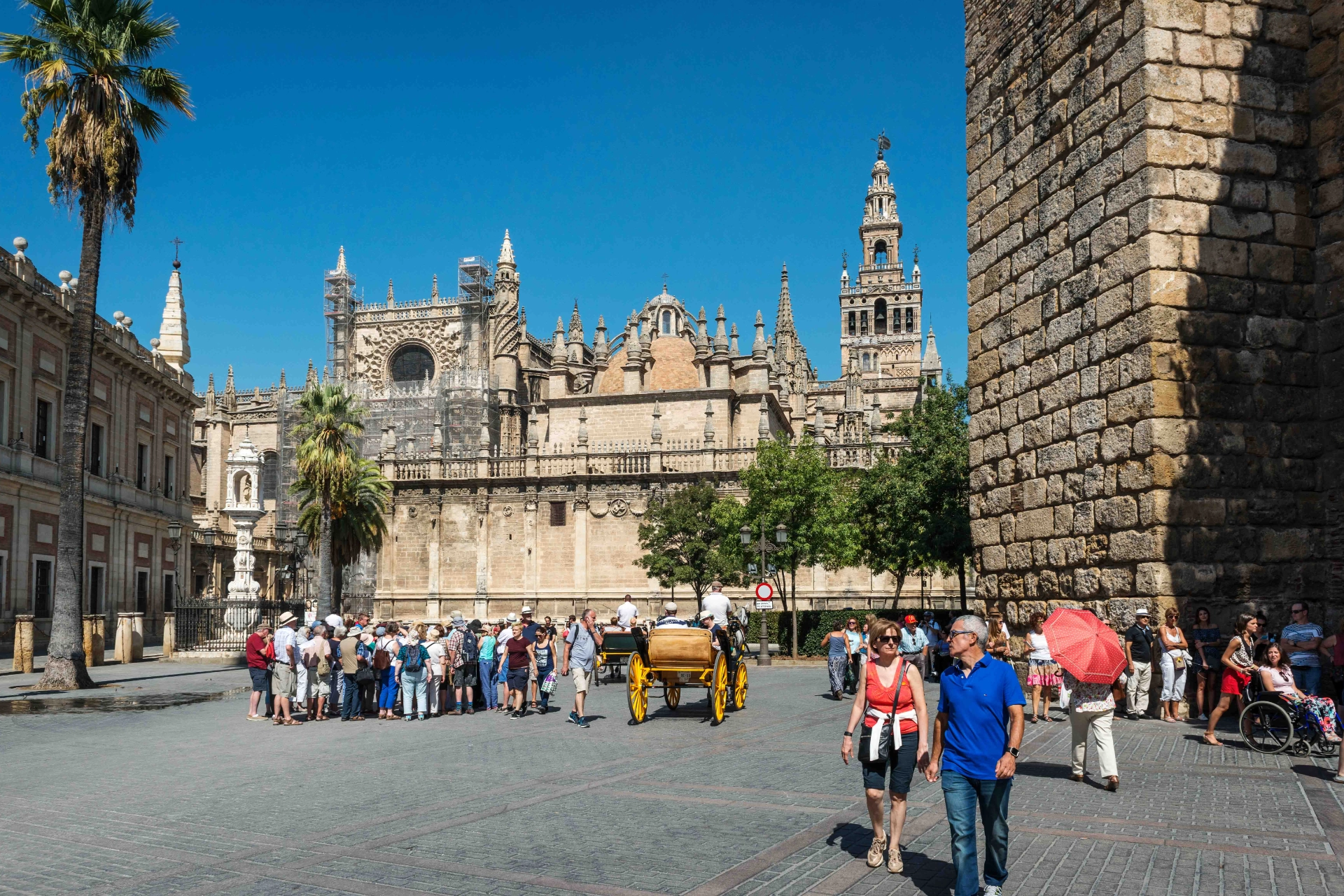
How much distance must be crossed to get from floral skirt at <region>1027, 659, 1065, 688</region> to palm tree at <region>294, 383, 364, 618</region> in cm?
2456

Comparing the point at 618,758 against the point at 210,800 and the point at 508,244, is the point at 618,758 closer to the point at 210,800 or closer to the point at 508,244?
the point at 210,800

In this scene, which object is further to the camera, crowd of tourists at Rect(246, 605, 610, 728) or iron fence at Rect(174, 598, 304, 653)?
iron fence at Rect(174, 598, 304, 653)

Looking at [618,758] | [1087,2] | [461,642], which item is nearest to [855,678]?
[461,642]

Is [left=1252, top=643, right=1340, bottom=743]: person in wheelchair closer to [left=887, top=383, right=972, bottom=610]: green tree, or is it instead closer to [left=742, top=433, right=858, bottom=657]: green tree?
[left=887, top=383, right=972, bottom=610]: green tree

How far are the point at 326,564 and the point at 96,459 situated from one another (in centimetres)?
852

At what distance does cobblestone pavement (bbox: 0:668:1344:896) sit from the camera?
5961 mm

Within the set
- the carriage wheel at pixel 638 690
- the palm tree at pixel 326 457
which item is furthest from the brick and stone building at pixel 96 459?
the carriage wheel at pixel 638 690

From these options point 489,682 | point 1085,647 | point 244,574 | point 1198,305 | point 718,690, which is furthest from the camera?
point 244,574

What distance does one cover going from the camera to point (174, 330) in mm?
49656

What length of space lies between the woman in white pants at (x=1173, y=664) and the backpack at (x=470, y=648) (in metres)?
10.2

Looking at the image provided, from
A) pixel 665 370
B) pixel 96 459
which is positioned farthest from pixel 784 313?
pixel 96 459

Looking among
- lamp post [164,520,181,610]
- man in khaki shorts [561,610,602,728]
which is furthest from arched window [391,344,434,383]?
man in khaki shorts [561,610,602,728]

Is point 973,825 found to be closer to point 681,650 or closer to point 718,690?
point 718,690

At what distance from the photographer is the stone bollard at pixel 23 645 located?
74.7ft
